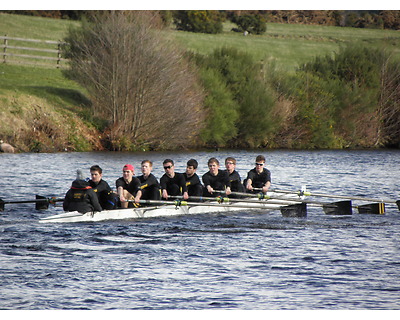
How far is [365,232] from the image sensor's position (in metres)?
16.8

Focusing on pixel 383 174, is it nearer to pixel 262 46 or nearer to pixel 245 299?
pixel 262 46

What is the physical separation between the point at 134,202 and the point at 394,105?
32.1m

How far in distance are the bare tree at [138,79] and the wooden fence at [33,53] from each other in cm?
823

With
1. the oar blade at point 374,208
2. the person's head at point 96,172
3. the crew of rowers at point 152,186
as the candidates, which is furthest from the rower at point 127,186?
the oar blade at point 374,208

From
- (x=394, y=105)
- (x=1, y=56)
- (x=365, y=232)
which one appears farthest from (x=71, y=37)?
(x=365, y=232)

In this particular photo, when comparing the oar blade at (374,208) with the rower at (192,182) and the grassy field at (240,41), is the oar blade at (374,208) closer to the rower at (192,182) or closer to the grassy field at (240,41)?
the rower at (192,182)

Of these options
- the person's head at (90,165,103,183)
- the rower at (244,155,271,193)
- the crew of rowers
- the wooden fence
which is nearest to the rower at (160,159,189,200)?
the crew of rowers

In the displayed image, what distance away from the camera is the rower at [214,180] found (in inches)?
781

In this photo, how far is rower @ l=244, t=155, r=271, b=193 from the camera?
67.8ft

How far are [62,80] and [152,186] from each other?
31.2 metres

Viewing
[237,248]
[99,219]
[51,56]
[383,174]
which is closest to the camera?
[237,248]

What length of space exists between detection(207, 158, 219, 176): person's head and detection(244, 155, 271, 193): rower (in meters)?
1.16

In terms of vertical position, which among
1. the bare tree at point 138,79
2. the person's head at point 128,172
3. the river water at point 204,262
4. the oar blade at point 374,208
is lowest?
the river water at point 204,262

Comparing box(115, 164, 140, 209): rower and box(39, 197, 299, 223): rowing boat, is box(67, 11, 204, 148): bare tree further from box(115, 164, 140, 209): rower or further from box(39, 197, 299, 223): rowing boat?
box(115, 164, 140, 209): rower
